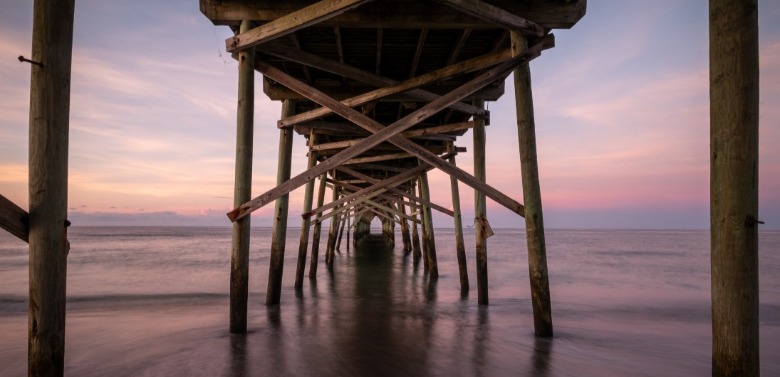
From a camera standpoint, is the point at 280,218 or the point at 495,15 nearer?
the point at 495,15

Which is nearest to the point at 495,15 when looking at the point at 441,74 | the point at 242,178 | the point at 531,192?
the point at 441,74

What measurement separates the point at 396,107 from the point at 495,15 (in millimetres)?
4033

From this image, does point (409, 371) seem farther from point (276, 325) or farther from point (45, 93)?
point (45, 93)

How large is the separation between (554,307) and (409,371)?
17.9ft

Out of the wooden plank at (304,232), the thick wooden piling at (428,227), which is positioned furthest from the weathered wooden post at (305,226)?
the thick wooden piling at (428,227)

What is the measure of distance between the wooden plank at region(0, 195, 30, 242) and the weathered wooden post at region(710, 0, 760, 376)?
367cm

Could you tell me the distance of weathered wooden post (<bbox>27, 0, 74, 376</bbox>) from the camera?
221 cm

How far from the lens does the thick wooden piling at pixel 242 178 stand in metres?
4.06

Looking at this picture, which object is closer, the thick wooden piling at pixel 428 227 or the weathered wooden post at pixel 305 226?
the weathered wooden post at pixel 305 226

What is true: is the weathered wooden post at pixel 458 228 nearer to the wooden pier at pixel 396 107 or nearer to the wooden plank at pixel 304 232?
the wooden pier at pixel 396 107

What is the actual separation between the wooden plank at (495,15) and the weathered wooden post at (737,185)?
1.97m

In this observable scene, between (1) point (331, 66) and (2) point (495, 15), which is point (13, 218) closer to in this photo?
(1) point (331, 66)

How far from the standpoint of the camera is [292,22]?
3799 millimetres

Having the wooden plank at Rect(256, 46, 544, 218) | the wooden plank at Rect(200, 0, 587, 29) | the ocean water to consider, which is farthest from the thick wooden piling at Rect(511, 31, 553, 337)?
the ocean water
